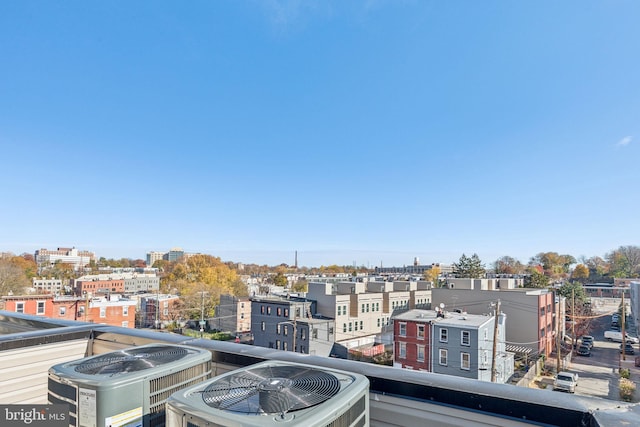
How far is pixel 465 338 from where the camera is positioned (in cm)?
1438

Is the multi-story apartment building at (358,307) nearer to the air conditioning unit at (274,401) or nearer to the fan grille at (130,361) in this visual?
the fan grille at (130,361)

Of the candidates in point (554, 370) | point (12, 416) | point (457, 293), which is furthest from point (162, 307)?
point (12, 416)

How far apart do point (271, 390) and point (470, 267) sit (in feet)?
145

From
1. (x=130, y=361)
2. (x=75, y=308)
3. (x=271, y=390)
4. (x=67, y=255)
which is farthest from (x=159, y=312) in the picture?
(x=67, y=255)

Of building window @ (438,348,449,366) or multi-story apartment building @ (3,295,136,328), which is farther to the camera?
multi-story apartment building @ (3,295,136,328)

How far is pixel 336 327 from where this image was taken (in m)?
22.4

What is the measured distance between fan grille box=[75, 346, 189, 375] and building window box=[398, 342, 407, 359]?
1550 centimetres

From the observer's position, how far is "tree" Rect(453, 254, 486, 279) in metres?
40.4

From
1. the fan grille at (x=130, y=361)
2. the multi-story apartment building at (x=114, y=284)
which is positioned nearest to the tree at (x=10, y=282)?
the multi-story apartment building at (x=114, y=284)

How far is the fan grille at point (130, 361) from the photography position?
161 cm

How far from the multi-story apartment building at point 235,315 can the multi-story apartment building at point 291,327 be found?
549cm

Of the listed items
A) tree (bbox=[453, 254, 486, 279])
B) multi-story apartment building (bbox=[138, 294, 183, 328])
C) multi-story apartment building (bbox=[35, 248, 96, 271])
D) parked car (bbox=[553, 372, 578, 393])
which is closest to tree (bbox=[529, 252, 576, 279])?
tree (bbox=[453, 254, 486, 279])

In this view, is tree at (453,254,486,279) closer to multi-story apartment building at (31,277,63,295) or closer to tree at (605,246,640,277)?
tree at (605,246,640,277)

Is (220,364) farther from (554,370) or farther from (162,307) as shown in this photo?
(162,307)
